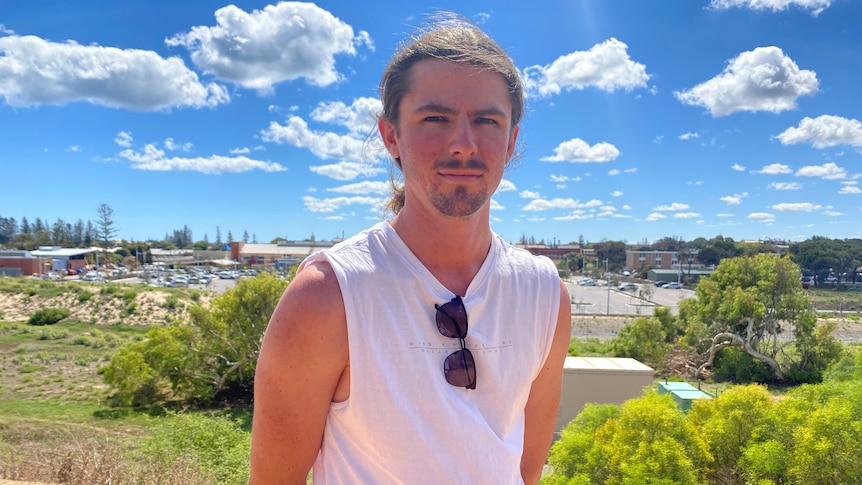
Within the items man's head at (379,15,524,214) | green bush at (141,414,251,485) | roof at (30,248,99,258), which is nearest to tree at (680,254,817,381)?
green bush at (141,414,251,485)

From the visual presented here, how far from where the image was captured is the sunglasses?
1065 millimetres

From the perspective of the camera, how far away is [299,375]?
3.31 feet

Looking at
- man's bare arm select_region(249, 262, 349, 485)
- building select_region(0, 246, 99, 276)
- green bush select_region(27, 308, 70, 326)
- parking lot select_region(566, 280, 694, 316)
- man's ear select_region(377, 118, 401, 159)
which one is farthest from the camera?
building select_region(0, 246, 99, 276)

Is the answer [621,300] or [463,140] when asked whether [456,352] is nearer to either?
[463,140]

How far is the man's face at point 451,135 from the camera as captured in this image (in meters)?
1.10

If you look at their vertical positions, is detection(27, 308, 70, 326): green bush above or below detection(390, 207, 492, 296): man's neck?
below

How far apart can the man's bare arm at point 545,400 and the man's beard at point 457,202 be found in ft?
1.29

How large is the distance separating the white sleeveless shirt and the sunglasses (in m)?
0.01

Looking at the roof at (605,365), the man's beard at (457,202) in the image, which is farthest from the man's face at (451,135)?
the roof at (605,365)

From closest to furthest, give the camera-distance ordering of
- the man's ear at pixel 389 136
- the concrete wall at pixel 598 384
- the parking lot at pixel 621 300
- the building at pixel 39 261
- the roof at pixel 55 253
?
the man's ear at pixel 389 136 < the concrete wall at pixel 598 384 < the parking lot at pixel 621 300 < the building at pixel 39 261 < the roof at pixel 55 253

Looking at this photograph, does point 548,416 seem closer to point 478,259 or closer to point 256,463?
point 478,259

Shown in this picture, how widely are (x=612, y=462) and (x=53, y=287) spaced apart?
147ft

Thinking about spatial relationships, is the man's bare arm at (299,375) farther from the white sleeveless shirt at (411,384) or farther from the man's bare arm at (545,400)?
the man's bare arm at (545,400)

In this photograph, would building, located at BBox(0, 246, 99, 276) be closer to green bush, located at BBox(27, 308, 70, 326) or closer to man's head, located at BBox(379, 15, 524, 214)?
green bush, located at BBox(27, 308, 70, 326)
